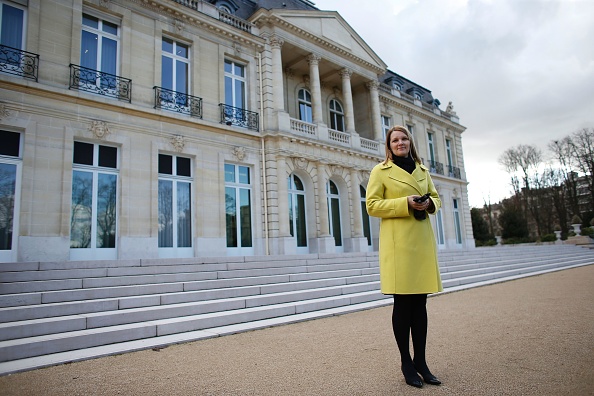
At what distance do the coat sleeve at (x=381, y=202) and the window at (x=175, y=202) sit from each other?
10.1 metres

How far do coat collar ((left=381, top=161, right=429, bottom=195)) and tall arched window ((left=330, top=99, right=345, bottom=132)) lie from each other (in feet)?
54.7

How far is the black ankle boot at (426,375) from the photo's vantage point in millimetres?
2976

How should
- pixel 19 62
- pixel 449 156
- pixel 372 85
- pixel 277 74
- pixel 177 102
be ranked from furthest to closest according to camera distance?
1. pixel 449 156
2. pixel 372 85
3. pixel 277 74
4. pixel 177 102
5. pixel 19 62

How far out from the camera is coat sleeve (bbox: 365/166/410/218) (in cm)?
304

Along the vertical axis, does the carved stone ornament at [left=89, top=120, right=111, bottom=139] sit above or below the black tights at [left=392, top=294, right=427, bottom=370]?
above

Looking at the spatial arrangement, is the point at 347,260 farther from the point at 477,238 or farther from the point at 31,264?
the point at 477,238

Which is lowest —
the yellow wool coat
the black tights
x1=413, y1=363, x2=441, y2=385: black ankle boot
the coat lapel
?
x1=413, y1=363, x2=441, y2=385: black ankle boot

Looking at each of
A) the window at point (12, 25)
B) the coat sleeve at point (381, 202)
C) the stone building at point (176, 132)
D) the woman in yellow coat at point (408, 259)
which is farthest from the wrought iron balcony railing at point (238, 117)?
the woman in yellow coat at point (408, 259)

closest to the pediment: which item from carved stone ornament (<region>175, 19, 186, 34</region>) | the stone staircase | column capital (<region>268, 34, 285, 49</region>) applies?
column capital (<region>268, 34, 285, 49</region>)

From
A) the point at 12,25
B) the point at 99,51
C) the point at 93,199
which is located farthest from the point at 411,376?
the point at 12,25

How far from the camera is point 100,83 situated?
37.4 feet

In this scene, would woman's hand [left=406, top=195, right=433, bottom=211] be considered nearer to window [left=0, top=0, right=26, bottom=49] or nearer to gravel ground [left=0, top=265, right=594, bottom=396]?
gravel ground [left=0, top=265, right=594, bottom=396]

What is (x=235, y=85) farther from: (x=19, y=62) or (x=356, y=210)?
(x=356, y=210)

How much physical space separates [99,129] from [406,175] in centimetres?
1019
